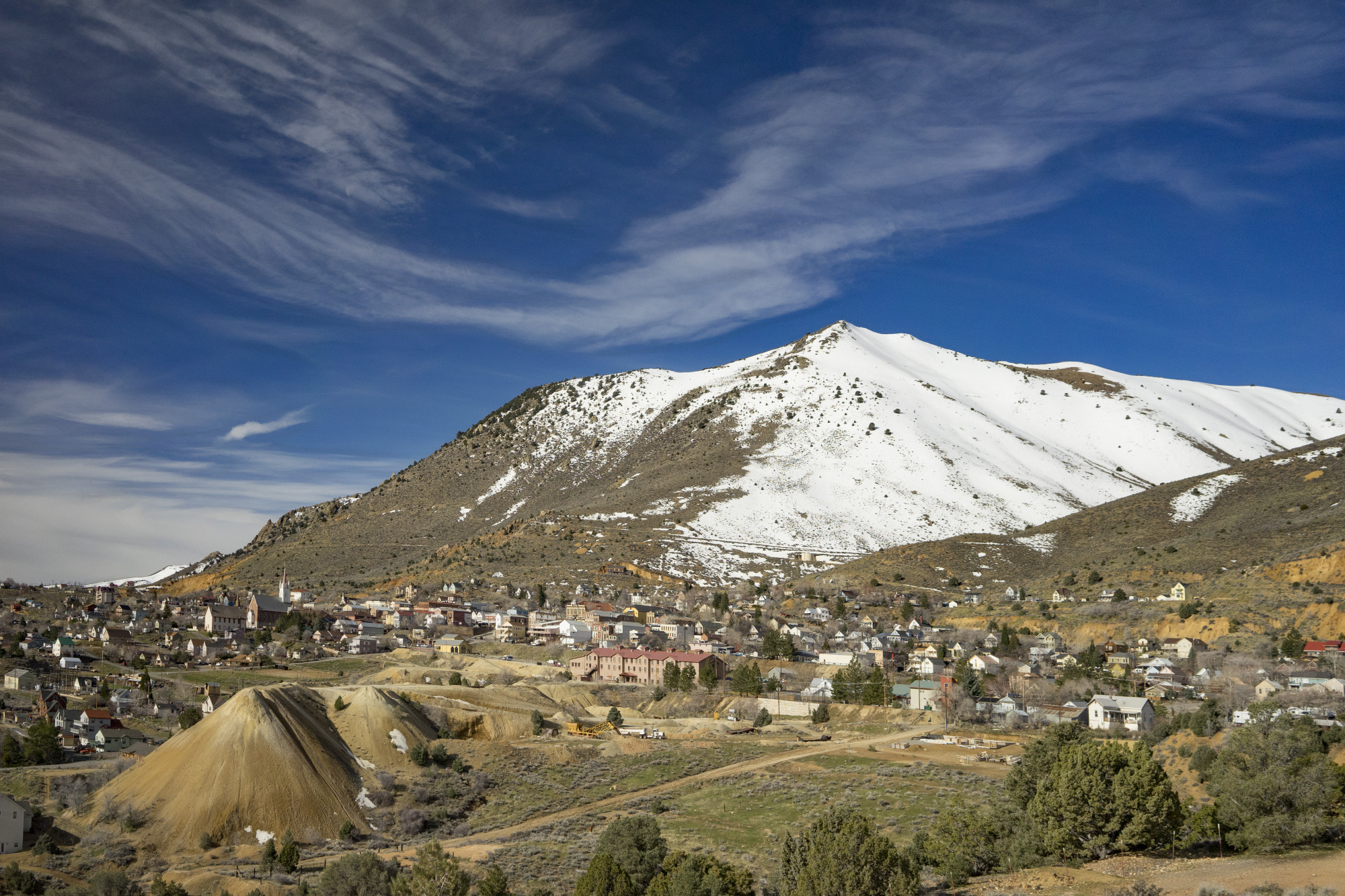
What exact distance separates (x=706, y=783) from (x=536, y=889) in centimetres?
1503

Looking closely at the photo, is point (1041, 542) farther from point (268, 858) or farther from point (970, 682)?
point (268, 858)

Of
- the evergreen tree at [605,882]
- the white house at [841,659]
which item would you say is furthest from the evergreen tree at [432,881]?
the white house at [841,659]

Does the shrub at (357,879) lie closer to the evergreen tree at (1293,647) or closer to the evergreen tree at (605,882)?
the evergreen tree at (605,882)

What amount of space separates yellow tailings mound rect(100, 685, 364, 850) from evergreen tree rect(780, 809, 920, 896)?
21.9 meters

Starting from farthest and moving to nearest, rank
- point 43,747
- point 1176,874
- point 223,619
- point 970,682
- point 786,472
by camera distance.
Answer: point 786,472 < point 223,619 < point 970,682 < point 43,747 < point 1176,874

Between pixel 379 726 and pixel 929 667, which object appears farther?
pixel 929 667

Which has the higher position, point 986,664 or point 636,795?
point 986,664

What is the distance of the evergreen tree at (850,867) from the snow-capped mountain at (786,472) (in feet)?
288

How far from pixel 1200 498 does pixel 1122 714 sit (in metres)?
74.9

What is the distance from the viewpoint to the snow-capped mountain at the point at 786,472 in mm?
132500

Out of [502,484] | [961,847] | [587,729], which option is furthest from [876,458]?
[961,847]

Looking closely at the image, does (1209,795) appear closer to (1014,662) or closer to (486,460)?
(1014,662)

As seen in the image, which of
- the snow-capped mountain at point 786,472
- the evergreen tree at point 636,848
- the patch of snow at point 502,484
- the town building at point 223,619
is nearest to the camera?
the evergreen tree at point 636,848

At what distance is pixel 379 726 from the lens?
153 ft
